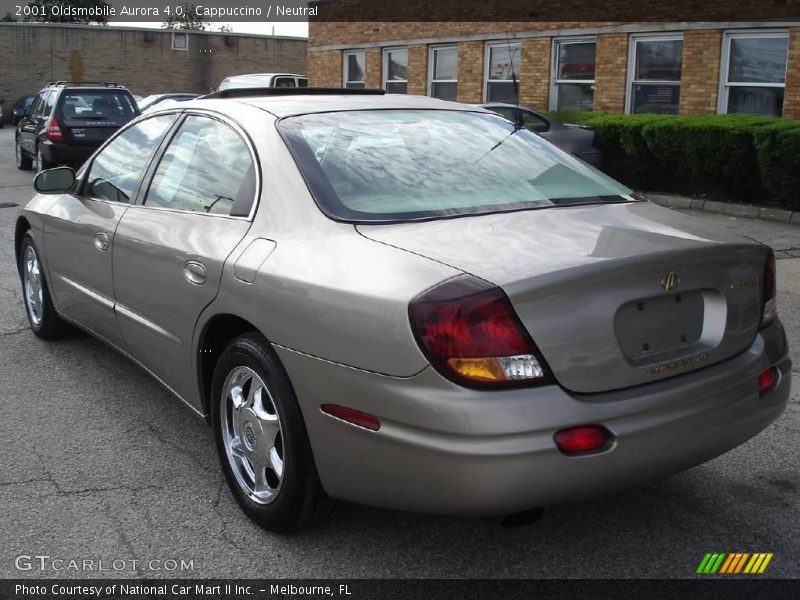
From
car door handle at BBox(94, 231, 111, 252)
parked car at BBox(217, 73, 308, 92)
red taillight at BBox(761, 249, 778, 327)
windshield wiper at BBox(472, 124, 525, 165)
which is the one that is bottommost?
car door handle at BBox(94, 231, 111, 252)

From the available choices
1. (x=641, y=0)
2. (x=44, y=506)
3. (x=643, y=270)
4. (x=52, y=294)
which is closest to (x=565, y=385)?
(x=643, y=270)

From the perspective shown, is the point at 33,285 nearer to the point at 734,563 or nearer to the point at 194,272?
the point at 194,272

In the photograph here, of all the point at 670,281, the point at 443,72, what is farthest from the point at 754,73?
the point at 670,281

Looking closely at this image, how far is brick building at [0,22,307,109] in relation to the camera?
1788 inches

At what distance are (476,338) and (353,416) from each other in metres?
0.48

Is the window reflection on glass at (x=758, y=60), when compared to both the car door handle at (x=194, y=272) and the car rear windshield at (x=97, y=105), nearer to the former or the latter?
the car rear windshield at (x=97, y=105)

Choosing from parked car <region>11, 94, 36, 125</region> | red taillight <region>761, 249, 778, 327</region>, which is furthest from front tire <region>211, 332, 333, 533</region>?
parked car <region>11, 94, 36, 125</region>

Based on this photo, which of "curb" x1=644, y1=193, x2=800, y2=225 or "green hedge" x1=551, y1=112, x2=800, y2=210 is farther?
"green hedge" x1=551, y1=112, x2=800, y2=210

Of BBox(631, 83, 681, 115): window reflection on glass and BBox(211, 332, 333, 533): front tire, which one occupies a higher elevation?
BBox(631, 83, 681, 115): window reflection on glass

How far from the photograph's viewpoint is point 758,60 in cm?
1516

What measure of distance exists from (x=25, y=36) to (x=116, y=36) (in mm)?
4258

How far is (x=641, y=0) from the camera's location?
1681 centimetres

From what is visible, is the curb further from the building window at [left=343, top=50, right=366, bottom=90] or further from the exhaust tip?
the building window at [left=343, top=50, right=366, bottom=90]

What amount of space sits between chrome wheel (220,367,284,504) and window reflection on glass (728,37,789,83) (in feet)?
44.8
